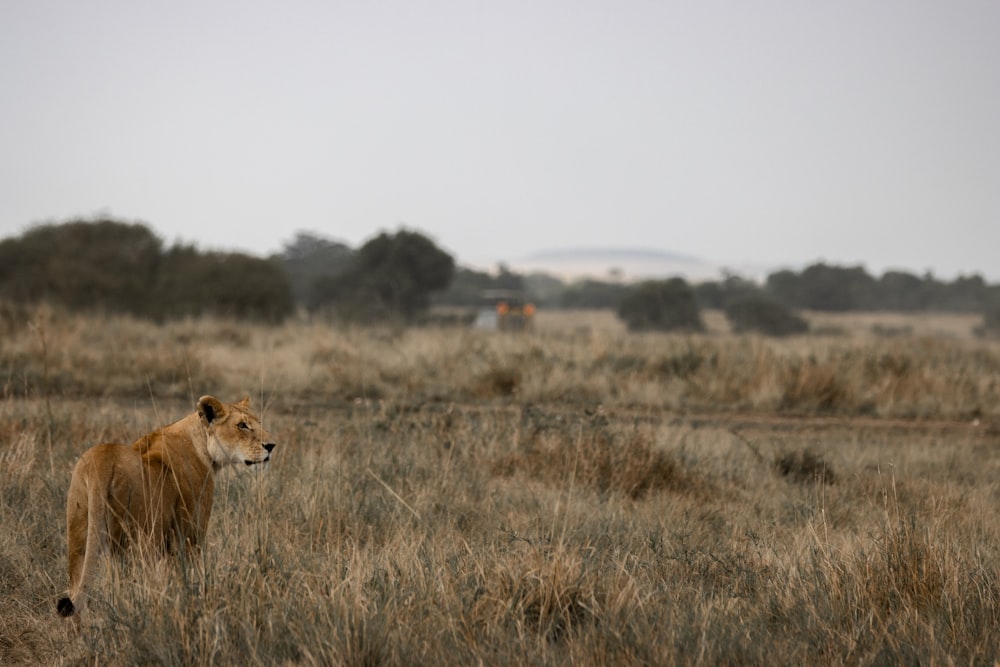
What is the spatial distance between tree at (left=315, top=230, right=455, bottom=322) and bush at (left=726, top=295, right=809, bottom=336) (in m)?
14.4

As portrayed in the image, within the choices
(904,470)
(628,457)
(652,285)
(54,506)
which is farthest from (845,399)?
(652,285)

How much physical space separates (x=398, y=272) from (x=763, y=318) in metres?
17.7

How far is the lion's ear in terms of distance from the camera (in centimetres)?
404

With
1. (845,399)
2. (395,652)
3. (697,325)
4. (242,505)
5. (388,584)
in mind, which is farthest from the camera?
(697,325)

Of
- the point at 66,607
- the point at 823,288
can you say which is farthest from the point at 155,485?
the point at 823,288

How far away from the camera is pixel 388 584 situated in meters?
3.91

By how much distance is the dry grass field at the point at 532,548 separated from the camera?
3.48m

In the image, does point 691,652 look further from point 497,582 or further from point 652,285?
point 652,285

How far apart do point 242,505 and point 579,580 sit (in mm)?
2128

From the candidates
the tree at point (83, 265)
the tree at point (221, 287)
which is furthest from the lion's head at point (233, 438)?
the tree at point (83, 265)

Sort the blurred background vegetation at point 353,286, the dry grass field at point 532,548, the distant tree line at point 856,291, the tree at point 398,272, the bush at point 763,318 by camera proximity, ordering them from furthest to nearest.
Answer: the distant tree line at point 856,291
the bush at point 763,318
the tree at point 398,272
the blurred background vegetation at point 353,286
the dry grass field at point 532,548

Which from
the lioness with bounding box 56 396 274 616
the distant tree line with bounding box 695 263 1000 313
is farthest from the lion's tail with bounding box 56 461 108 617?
the distant tree line with bounding box 695 263 1000 313

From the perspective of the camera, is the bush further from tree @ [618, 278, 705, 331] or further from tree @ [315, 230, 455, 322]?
tree @ [315, 230, 455, 322]

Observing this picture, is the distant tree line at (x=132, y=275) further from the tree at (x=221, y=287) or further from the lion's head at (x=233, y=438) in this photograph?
the lion's head at (x=233, y=438)
